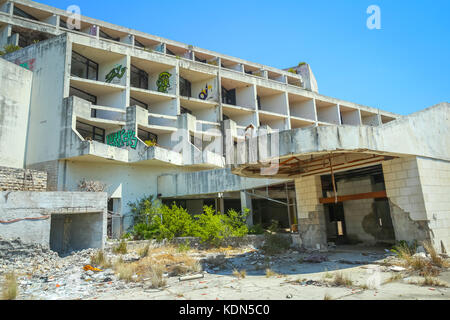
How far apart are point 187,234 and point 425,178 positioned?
39.1 feet

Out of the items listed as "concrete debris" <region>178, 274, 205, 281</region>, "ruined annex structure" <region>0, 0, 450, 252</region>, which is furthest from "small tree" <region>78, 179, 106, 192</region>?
"concrete debris" <region>178, 274, 205, 281</region>

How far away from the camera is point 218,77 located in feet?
93.2

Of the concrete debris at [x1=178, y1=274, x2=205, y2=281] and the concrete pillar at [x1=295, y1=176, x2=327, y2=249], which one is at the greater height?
the concrete pillar at [x1=295, y1=176, x2=327, y2=249]

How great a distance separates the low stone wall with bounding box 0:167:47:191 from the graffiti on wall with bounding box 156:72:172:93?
12675 millimetres

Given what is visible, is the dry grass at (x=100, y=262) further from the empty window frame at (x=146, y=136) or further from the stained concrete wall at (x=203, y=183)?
the empty window frame at (x=146, y=136)

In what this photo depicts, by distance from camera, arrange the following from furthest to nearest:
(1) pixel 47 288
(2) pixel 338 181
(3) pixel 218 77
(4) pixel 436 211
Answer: (3) pixel 218 77, (2) pixel 338 181, (4) pixel 436 211, (1) pixel 47 288

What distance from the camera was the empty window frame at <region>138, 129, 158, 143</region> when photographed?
24.3m

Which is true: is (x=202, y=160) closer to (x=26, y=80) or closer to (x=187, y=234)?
(x=187, y=234)

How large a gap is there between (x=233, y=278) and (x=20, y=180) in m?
13.6

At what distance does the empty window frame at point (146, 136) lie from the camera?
24.3 metres

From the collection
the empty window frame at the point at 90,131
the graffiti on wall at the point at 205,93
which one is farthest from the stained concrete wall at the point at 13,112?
the graffiti on wall at the point at 205,93

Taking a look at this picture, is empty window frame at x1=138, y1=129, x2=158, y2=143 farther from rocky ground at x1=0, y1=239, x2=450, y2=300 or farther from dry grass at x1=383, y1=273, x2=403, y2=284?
dry grass at x1=383, y1=273, x2=403, y2=284

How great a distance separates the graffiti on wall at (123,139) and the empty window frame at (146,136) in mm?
2375
